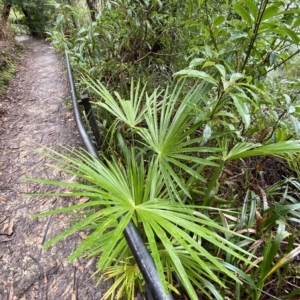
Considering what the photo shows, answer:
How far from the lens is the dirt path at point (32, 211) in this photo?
4.97 feet

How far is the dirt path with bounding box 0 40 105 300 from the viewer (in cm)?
152

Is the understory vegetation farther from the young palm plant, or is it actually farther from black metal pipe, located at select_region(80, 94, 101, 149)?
black metal pipe, located at select_region(80, 94, 101, 149)

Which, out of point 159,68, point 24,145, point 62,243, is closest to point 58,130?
point 24,145

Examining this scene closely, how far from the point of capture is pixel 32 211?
2068 mm

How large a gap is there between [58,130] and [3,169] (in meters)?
0.92

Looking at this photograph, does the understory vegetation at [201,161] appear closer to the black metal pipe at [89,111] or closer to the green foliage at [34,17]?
the black metal pipe at [89,111]

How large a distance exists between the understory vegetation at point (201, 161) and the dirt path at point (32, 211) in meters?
0.26

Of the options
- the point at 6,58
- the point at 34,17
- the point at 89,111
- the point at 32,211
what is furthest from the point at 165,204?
the point at 34,17

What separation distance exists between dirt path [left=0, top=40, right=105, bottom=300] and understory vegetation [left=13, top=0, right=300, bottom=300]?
26 centimetres

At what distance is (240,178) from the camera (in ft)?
6.10

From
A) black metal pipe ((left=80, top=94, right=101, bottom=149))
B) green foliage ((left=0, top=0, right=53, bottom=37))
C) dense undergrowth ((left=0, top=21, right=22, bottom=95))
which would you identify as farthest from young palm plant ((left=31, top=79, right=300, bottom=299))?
green foliage ((left=0, top=0, right=53, bottom=37))

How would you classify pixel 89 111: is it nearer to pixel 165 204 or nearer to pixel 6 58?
pixel 165 204

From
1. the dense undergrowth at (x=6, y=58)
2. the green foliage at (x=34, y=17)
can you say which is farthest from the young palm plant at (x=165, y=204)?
the green foliage at (x=34, y=17)

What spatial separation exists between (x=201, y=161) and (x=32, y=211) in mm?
1747
